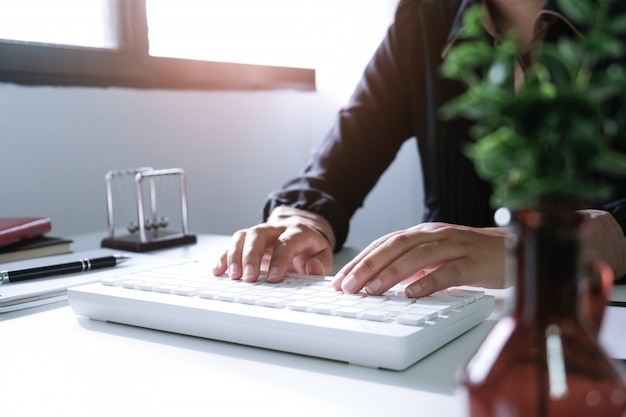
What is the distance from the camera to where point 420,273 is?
0.69 meters

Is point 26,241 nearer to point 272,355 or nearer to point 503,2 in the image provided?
point 272,355

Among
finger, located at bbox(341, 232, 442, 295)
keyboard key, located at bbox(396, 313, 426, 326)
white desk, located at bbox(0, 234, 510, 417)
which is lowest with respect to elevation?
white desk, located at bbox(0, 234, 510, 417)

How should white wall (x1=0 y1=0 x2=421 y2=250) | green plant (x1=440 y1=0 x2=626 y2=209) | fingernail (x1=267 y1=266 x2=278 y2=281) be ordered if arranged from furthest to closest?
white wall (x1=0 y1=0 x2=421 y2=250)
fingernail (x1=267 y1=266 x2=278 y2=281)
green plant (x1=440 y1=0 x2=626 y2=209)

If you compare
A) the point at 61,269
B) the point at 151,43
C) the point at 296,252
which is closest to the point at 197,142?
the point at 151,43

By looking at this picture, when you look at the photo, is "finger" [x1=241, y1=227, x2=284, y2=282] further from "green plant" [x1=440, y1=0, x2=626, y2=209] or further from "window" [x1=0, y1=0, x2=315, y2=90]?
"window" [x1=0, y1=0, x2=315, y2=90]

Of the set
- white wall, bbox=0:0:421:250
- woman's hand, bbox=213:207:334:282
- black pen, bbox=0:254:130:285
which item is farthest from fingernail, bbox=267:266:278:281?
white wall, bbox=0:0:421:250

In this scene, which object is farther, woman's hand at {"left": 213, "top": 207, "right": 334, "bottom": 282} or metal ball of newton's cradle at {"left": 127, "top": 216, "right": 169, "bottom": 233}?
metal ball of newton's cradle at {"left": 127, "top": 216, "right": 169, "bottom": 233}

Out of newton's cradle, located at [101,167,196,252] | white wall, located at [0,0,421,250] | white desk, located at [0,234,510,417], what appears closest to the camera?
white desk, located at [0,234,510,417]

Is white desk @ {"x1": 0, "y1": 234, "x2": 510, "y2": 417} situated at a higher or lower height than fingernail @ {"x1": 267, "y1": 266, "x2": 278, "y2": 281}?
lower

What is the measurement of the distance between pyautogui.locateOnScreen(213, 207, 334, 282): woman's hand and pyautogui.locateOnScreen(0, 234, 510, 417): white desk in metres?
0.14

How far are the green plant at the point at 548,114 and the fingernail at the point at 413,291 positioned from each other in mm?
342

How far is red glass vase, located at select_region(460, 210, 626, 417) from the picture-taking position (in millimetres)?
244

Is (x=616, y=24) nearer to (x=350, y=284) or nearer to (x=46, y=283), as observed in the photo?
(x=350, y=284)

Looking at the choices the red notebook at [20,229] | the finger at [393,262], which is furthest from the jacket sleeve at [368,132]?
the finger at [393,262]
